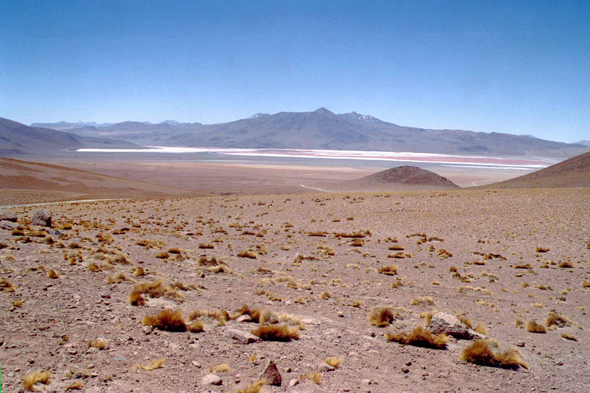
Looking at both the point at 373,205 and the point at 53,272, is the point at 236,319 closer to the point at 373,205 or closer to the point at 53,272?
the point at 53,272

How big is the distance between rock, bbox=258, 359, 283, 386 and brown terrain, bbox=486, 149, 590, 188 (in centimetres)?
4208

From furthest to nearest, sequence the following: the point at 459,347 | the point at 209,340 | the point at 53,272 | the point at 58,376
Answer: the point at 53,272 < the point at 459,347 < the point at 209,340 < the point at 58,376

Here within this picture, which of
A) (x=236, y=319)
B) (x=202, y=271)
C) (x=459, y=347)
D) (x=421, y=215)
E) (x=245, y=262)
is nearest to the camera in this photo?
(x=459, y=347)

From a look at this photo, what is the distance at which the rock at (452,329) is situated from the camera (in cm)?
698

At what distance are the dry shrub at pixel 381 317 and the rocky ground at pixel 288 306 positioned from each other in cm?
7

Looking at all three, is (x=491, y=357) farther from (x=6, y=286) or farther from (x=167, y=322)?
(x=6, y=286)

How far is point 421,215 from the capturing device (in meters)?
24.3

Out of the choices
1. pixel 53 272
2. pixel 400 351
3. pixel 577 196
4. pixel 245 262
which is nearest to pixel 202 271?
pixel 245 262

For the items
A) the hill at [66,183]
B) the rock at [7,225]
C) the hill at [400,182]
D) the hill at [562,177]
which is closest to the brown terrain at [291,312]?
the rock at [7,225]

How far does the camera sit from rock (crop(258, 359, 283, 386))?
5.00 meters

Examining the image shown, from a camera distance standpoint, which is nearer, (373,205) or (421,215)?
(421,215)

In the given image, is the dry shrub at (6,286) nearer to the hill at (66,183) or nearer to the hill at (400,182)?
the hill at (66,183)

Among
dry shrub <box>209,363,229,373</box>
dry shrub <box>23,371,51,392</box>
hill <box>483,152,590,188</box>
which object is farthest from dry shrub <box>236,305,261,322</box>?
hill <box>483,152,590,188</box>

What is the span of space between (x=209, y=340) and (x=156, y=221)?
52.9 feet
